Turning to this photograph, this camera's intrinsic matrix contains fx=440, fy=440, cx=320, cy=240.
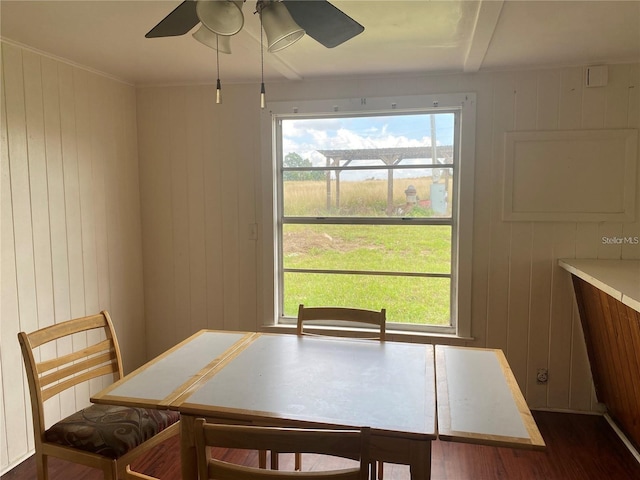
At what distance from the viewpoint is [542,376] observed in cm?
285

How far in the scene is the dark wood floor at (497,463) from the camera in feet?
7.34

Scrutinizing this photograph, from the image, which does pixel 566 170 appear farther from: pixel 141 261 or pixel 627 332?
pixel 141 261

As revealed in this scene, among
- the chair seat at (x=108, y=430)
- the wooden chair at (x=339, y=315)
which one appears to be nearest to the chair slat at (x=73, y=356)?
the chair seat at (x=108, y=430)

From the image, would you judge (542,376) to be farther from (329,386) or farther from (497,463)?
(329,386)

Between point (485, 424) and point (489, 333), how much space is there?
175 centimetres

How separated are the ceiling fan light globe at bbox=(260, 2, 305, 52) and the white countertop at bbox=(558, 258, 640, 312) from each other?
162 centimetres

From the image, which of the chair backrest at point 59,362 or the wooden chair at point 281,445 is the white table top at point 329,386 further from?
the chair backrest at point 59,362

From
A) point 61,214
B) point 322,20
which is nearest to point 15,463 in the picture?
point 61,214

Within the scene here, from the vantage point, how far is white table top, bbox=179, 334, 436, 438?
1.30 metres

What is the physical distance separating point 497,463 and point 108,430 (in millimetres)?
1933

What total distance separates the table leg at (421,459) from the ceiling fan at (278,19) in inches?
50.4

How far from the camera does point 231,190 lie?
3.15 m

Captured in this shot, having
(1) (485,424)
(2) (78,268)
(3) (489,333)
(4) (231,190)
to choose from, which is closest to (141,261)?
(2) (78,268)

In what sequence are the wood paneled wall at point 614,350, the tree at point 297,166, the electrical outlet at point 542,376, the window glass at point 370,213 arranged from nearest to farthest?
the wood paneled wall at point 614,350 < the electrical outlet at point 542,376 < the window glass at point 370,213 < the tree at point 297,166
